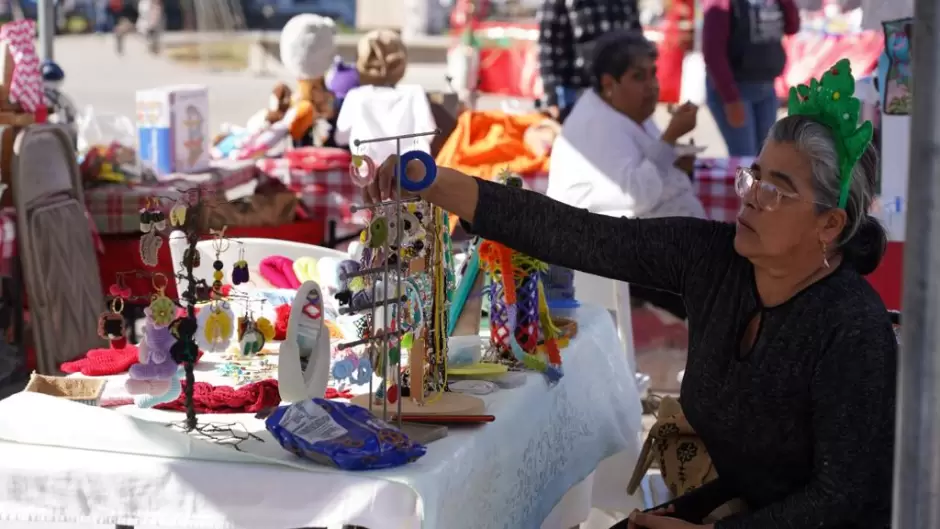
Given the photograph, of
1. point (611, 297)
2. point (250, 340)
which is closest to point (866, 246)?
point (250, 340)

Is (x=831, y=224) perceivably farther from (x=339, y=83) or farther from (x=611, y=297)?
(x=339, y=83)

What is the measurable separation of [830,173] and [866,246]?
184 mm

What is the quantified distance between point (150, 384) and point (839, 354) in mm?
1204

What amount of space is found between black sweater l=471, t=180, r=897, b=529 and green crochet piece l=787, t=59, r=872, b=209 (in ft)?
0.66

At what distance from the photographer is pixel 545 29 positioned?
6.54m

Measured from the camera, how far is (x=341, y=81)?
677cm

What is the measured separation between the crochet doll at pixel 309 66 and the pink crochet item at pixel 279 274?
3150mm

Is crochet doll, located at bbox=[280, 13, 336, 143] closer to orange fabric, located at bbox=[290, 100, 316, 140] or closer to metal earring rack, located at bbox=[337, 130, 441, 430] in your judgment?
orange fabric, located at bbox=[290, 100, 316, 140]

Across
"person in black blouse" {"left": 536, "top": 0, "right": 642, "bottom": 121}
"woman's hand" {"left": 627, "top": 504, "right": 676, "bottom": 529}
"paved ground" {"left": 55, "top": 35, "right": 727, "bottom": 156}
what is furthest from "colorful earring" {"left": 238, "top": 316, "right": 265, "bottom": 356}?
"paved ground" {"left": 55, "top": 35, "right": 727, "bottom": 156}

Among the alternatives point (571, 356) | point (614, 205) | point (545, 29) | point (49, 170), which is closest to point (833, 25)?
point (545, 29)

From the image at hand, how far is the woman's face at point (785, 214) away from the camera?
2.40m

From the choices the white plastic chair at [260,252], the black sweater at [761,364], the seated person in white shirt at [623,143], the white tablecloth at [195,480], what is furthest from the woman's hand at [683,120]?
the white tablecloth at [195,480]

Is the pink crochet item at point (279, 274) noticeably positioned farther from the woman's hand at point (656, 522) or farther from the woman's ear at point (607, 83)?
the woman's ear at point (607, 83)

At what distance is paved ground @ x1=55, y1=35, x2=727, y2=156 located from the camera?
14141mm
